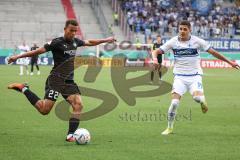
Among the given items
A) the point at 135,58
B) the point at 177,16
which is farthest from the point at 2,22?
the point at 177,16

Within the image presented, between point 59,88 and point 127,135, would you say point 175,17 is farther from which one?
point 59,88

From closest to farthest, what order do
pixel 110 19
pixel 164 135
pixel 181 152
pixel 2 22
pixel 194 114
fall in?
pixel 181 152 < pixel 164 135 < pixel 194 114 < pixel 2 22 < pixel 110 19

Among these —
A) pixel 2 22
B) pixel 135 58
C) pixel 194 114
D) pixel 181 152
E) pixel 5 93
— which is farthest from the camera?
pixel 2 22

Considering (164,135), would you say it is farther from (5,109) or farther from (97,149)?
(5,109)

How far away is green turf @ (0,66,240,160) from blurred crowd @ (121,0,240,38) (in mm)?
36082

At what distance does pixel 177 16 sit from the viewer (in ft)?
200

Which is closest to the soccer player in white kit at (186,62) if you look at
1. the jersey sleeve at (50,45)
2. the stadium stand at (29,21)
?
the jersey sleeve at (50,45)

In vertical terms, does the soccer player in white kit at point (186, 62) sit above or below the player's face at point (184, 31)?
below

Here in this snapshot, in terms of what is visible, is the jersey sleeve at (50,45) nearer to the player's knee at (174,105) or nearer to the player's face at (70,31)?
the player's face at (70,31)

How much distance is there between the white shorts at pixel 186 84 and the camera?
14.5 m

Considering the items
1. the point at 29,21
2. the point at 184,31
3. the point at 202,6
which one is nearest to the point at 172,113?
the point at 184,31

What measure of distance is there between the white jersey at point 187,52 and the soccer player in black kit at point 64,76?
245 cm

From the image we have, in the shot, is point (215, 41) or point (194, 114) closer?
point (194, 114)

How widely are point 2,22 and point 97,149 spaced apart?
4635 cm
